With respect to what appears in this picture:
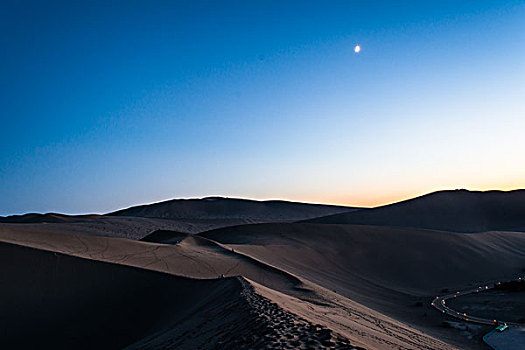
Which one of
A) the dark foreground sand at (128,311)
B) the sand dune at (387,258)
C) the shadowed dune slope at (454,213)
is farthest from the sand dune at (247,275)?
the shadowed dune slope at (454,213)

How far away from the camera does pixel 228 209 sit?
10425 cm

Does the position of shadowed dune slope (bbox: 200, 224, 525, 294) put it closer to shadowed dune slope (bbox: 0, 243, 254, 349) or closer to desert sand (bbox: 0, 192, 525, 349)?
desert sand (bbox: 0, 192, 525, 349)

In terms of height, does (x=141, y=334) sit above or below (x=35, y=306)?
below

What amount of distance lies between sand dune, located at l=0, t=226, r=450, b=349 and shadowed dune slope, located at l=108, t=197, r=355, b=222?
261 feet

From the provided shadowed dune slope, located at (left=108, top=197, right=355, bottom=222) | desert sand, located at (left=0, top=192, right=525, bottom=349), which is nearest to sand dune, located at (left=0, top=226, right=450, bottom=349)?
desert sand, located at (left=0, top=192, right=525, bottom=349)

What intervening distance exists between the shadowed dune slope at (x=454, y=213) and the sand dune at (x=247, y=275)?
38.7 meters

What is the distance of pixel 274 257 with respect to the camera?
19.3m

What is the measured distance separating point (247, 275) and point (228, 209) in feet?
301

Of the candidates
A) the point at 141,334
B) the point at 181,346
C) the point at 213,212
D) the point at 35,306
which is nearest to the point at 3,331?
the point at 35,306

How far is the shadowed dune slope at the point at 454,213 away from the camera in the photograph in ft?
170

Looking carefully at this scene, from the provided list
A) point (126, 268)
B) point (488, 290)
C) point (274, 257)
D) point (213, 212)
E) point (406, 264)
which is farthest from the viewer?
point (213, 212)

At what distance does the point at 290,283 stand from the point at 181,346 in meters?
7.21

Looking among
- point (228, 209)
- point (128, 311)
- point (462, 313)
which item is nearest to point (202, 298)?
point (128, 311)

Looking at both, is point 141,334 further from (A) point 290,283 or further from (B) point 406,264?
(B) point 406,264
